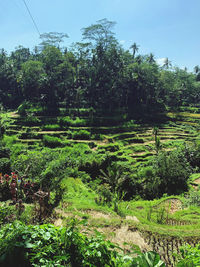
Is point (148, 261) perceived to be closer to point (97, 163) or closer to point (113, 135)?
point (97, 163)

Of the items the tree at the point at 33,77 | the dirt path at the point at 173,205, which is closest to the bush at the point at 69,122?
the tree at the point at 33,77

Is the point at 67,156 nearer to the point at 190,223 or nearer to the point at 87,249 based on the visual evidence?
the point at 190,223

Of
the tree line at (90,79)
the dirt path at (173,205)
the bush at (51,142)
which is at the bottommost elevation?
the dirt path at (173,205)

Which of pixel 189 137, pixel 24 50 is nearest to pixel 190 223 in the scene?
pixel 189 137

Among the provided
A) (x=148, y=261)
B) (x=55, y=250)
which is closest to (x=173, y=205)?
(x=148, y=261)

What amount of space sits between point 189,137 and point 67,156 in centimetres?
1570

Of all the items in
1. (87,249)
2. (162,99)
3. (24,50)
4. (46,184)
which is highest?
(24,50)

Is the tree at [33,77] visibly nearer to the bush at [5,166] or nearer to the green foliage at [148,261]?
the bush at [5,166]

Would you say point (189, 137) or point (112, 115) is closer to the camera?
point (189, 137)

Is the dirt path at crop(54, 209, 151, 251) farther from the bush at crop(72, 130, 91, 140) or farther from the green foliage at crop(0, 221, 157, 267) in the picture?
the bush at crop(72, 130, 91, 140)

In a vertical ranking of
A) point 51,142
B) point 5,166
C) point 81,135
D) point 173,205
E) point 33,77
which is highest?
point 33,77

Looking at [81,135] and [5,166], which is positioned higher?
[81,135]

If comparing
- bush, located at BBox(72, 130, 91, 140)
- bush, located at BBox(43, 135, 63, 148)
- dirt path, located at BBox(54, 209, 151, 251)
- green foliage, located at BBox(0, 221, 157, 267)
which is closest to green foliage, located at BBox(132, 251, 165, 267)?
green foliage, located at BBox(0, 221, 157, 267)

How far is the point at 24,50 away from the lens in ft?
165
